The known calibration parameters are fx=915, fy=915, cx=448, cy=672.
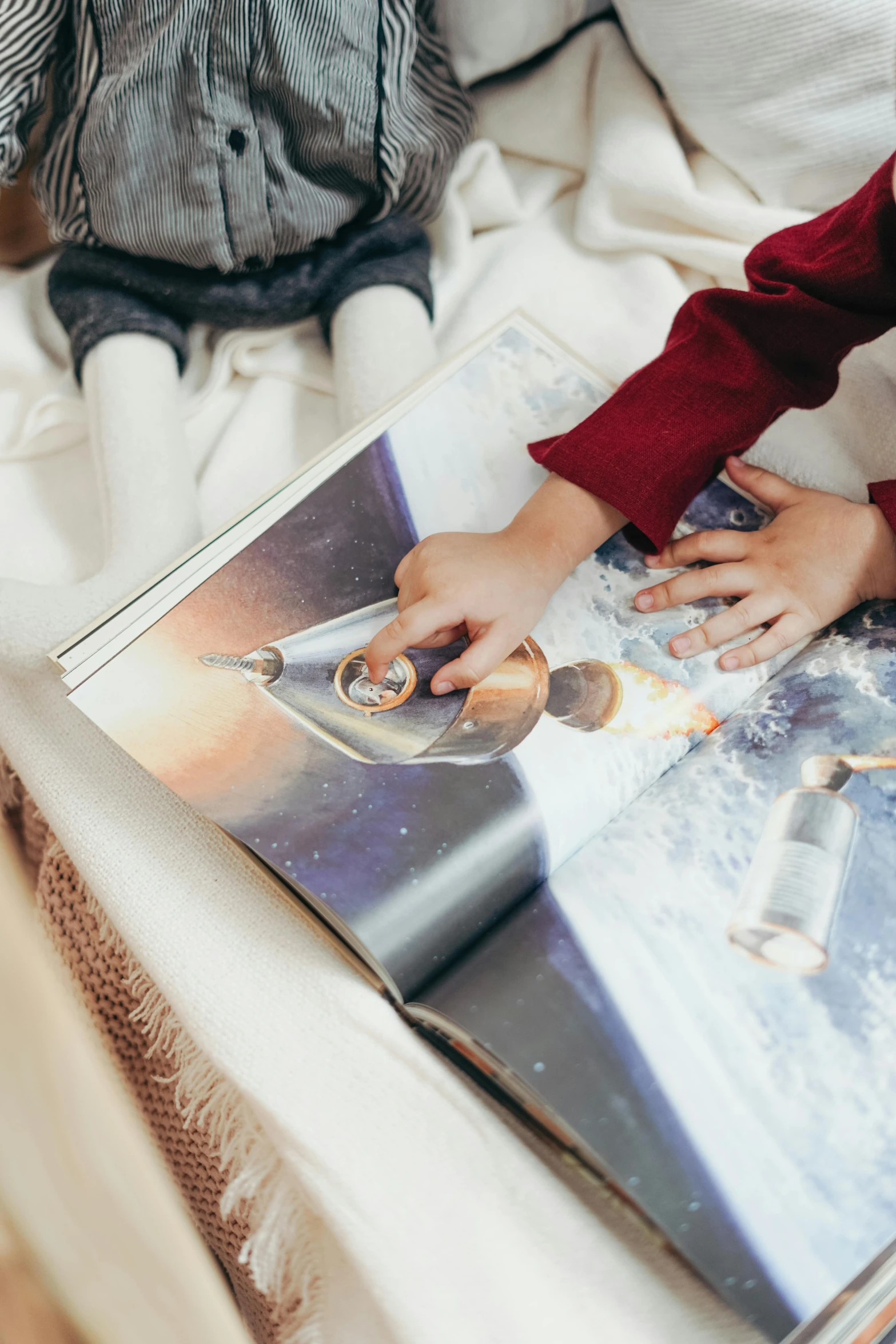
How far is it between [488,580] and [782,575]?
0.46ft

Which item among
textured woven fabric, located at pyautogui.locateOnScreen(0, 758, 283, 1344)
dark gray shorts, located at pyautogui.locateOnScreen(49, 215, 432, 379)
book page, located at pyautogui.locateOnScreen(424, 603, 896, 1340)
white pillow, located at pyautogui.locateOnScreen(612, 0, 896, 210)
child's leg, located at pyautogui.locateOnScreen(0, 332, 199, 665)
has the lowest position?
textured woven fabric, located at pyautogui.locateOnScreen(0, 758, 283, 1344)

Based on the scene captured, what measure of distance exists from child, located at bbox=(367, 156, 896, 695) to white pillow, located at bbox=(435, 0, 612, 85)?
10.7 inches

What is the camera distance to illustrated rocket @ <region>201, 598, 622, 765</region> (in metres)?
0.37

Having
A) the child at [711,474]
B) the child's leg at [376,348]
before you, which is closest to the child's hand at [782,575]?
the child at [711,474]

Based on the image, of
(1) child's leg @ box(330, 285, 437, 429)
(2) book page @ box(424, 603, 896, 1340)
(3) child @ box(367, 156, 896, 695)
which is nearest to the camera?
(2) book page @ box(424, 603, 896, 1340)

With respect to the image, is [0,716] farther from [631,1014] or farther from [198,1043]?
[631,1014]

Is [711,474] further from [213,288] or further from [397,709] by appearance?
[213,288]

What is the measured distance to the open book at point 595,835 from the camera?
299 mm

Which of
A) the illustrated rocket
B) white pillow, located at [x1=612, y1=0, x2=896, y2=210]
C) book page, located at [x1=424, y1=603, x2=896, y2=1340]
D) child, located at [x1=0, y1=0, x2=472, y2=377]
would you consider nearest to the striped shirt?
child, located at [x1=0, y1=0, x2=472, y2=377]

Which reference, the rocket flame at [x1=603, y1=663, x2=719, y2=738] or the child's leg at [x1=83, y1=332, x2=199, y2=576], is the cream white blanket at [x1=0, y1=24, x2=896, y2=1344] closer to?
the child's leg at [x1=83, y1=332, x2=199, y2=576]

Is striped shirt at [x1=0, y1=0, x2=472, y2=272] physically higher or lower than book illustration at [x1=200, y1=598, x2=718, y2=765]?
higher

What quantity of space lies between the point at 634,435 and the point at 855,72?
28 cm

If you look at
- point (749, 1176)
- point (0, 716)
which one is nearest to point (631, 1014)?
point (749, 1176)

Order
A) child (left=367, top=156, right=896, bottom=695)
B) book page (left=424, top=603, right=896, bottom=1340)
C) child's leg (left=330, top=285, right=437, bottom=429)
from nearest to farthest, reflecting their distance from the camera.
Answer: book page (left=424, top=603, right=896, bottom=1340) < child (left=367, top=156, right=896, bottom=695) < child's leg (left=330, top=285, right=437, bottom=429)
